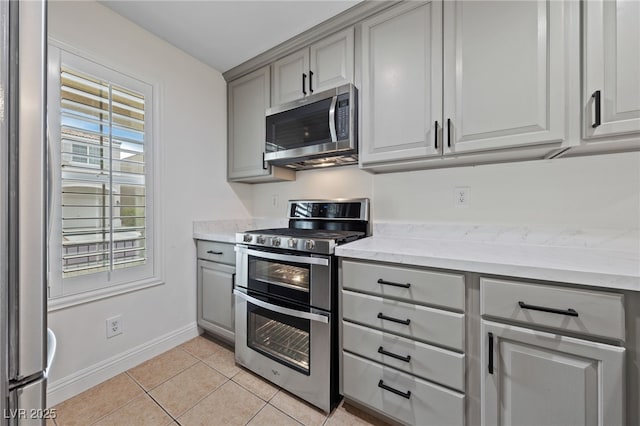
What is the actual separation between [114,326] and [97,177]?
98 cm

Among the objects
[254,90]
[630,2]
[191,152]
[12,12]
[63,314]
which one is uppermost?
[254,90]

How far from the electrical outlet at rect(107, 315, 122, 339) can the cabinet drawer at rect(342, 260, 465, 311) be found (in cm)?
157

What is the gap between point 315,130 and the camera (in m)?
1.77

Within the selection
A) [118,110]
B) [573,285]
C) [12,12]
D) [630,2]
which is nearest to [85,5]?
[118,110]

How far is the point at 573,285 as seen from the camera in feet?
2.91

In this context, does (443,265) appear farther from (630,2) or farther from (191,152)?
(191,152)

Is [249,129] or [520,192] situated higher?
[249,129]

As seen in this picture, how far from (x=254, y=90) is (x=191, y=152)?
75 centimetres

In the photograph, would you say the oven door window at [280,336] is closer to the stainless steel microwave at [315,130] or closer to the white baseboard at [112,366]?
the white baseboard at [112,366]

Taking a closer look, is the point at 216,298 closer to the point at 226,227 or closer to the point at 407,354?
the point at 226,227

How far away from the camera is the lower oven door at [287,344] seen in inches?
55.0

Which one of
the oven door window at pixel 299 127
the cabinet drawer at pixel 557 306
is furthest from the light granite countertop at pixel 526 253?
the oven door window at pixel 299 127

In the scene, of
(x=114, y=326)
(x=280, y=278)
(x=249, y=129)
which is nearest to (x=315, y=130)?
(x=249, y=129)

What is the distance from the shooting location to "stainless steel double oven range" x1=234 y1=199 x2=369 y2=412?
4.57 feet
